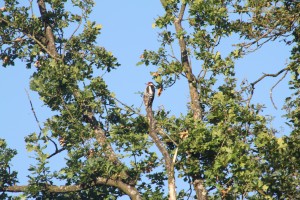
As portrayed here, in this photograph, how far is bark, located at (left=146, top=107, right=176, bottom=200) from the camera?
1856 cm

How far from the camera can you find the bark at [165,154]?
1856cm

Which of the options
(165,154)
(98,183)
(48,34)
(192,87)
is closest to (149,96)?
(192,87)

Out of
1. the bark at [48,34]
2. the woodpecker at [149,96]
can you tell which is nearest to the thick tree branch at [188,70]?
the woodpecker at [149,96]

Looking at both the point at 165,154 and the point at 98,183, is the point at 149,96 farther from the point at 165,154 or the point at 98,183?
the point at 98,183

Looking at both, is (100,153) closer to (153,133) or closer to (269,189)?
(153,133)

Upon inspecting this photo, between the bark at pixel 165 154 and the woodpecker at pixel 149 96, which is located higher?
the woodpecker at pixel 149 96

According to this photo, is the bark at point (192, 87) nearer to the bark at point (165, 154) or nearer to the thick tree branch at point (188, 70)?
the thick tree branch at point (188, 70)

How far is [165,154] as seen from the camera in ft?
63.0

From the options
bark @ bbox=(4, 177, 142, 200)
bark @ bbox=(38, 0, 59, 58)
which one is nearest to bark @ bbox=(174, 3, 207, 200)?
bark @ bbox=(4, 177, 142, 200)

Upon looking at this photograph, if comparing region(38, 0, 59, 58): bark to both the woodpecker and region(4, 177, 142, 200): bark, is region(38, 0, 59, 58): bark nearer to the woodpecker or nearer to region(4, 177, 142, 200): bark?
the woodpecker

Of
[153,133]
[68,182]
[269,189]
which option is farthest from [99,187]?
[269,189]

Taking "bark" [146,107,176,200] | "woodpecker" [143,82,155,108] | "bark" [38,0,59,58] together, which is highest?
"bark" [38,0,59,58]

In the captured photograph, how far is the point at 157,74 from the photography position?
2111 centimetres

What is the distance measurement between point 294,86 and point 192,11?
3.63 meters
